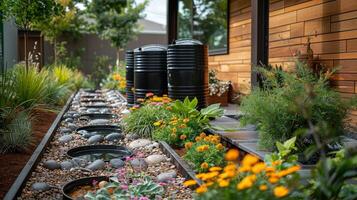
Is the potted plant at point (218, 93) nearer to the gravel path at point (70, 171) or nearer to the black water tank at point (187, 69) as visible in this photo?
the black water tank at point (187, 69)

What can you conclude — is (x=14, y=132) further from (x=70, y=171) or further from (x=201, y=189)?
(x=201, y=189)

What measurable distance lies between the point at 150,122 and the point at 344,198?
3425 mm

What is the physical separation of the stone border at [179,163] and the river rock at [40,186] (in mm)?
1073

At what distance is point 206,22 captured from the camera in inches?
425

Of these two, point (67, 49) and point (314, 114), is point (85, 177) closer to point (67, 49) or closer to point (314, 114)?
point (314, 114)

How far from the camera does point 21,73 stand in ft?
23.1

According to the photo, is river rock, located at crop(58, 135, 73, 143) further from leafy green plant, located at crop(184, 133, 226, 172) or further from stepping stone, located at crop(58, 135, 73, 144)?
leafy green plant, located at crop(184, 133, 226, 172)

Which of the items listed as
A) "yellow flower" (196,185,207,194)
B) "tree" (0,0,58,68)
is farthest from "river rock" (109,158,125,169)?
"tree" (0,0,58,68)

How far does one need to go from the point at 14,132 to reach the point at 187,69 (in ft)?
7.82

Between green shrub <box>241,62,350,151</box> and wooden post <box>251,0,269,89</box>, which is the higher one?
wooden post <box>251,0,269,89</box>

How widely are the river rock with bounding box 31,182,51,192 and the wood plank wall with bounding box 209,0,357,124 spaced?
7.73ft

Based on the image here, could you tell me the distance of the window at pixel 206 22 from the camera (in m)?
9.90

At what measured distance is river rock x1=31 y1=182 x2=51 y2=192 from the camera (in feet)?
11.6

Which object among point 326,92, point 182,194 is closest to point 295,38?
point 326,92
